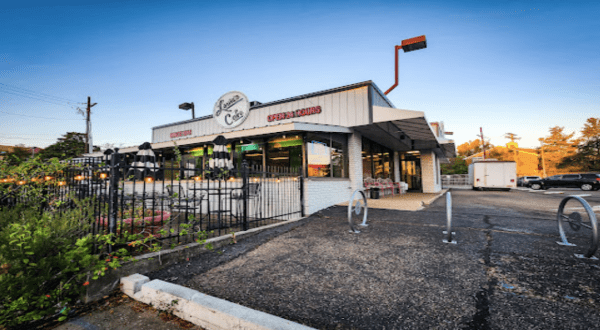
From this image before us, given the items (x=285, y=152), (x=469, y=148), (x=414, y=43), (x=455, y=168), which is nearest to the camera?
(x=414, y=43)

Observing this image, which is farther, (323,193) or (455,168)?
(455,168)

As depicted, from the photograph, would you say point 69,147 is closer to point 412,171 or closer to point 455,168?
point 412,171

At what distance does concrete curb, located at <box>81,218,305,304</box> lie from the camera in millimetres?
2623

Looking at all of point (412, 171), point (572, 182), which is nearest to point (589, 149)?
point (572, 182)

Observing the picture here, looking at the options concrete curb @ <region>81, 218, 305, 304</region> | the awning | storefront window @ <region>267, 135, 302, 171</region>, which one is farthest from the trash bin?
concrete curb @ <region>81, 218, 305, 304</region>

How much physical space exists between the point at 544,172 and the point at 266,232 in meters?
53.9

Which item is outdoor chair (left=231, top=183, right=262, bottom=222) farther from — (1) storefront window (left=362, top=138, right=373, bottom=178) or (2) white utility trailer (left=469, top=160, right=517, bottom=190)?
(2) white utility trailer (left=469, top=160, right=517, bottom=190)

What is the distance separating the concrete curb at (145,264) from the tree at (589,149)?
160 feet

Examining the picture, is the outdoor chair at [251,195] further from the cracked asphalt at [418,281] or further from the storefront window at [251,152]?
the storefront window at [251,152]

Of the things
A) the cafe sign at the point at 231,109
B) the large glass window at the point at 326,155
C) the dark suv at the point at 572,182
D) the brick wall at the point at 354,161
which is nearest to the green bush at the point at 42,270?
the large glass window at the point at 326,155

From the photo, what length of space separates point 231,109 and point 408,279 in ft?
45.0

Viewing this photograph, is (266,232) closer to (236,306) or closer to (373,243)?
(373,243)

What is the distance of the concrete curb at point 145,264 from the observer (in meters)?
2.62

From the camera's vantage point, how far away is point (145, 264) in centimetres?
320
